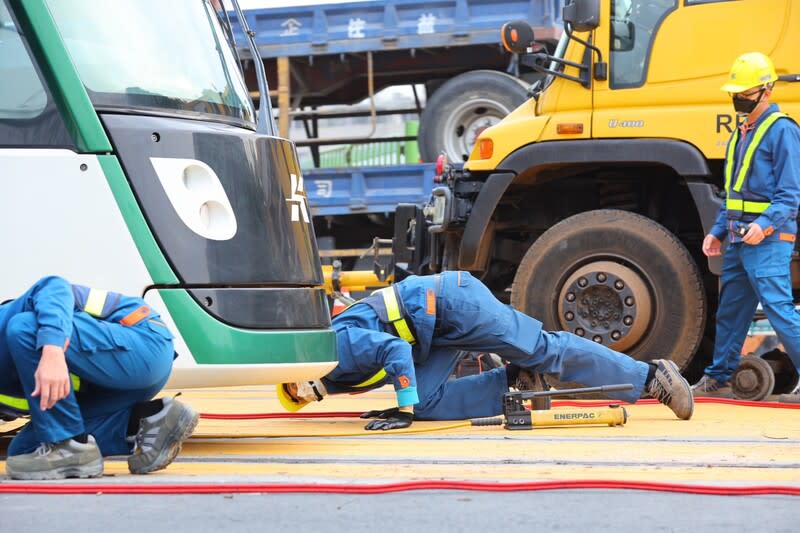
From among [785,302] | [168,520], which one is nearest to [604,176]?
[785,302]

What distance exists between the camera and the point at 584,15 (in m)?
7.46

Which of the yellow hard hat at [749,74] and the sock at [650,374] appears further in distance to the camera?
the yellow hard hat at [749,74]

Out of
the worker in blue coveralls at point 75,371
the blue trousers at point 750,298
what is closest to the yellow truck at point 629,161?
the blue trousers at point 750,298

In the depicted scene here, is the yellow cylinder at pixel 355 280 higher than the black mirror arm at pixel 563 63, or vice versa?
the black mirror arm at pixel 563 63

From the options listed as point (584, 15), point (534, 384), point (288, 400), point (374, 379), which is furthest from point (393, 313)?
point (584, 15)

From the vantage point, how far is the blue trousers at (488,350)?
6.13m

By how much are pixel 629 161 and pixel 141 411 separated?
157 inches

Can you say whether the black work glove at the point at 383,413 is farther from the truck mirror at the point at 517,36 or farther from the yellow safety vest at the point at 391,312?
the truck mirror at the point at 517,36

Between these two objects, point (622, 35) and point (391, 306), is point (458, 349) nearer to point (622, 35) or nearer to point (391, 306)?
point (391, 306)

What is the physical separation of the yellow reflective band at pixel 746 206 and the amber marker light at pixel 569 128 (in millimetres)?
1147

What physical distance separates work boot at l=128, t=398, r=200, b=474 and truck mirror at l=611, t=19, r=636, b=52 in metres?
4.44

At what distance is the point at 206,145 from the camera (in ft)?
16.1

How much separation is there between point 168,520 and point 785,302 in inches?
174

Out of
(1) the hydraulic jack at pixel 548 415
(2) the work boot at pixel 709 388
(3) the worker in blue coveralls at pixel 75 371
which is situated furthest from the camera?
(2) the work boot at pixel 709 388
